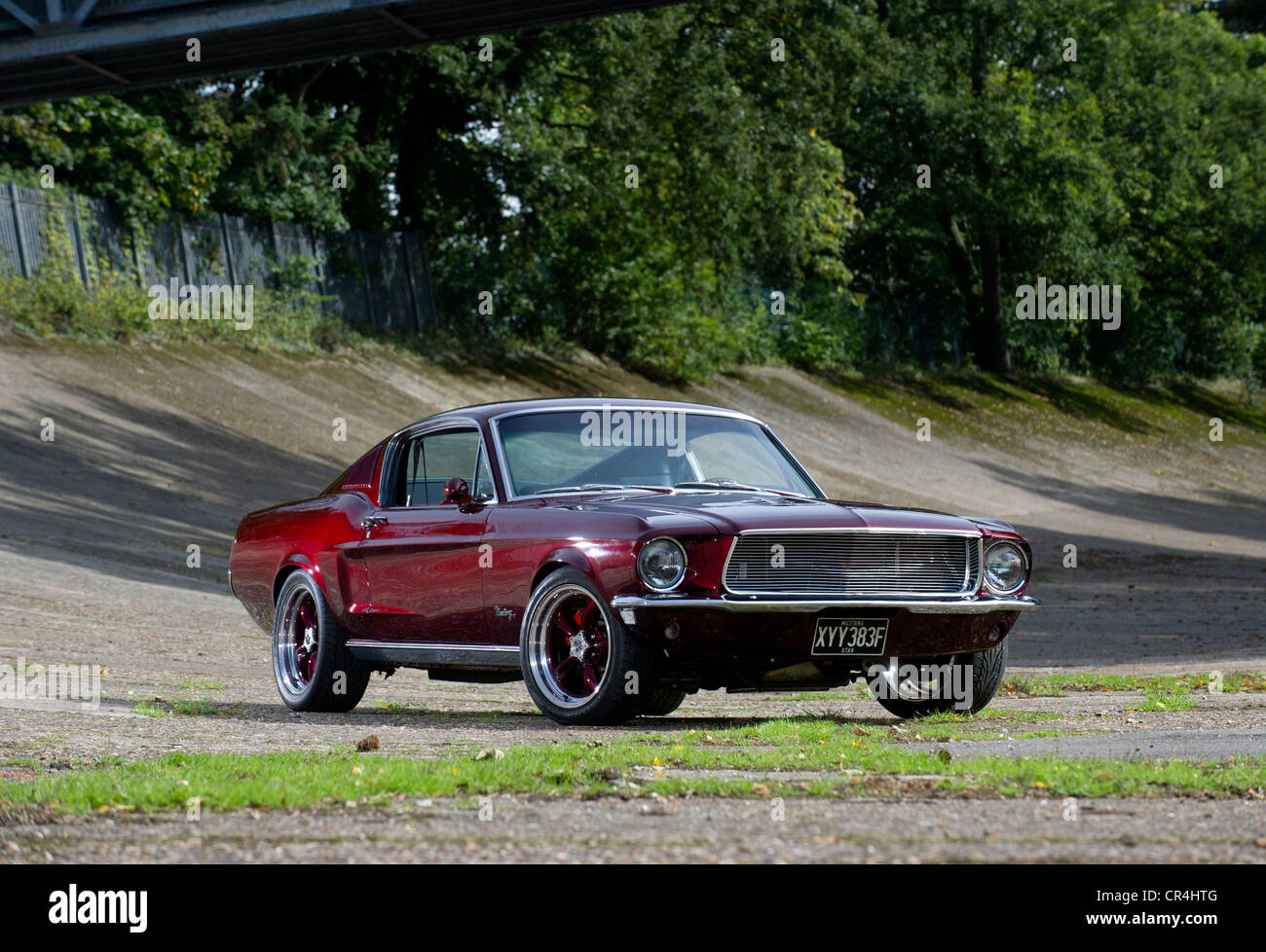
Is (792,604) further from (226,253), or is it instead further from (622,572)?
(226,253)

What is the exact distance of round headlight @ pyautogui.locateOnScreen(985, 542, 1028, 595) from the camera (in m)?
8.94

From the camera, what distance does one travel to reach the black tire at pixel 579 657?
812cm

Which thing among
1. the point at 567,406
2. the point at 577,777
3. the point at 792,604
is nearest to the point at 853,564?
the point at 792,604

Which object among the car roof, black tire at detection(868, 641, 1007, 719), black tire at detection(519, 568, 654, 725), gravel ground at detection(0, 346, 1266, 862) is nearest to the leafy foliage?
gravel ground at detection(0, 346, 1266, 862)

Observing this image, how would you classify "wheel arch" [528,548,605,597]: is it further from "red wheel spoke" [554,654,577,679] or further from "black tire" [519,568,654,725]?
"red wheel spoke" [554,654,577,679]

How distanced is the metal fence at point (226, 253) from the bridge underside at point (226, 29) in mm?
9597

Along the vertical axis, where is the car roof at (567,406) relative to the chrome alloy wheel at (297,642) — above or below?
above

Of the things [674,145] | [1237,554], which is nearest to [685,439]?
[1237,554]

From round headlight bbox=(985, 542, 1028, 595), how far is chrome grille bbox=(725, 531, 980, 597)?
0.17m

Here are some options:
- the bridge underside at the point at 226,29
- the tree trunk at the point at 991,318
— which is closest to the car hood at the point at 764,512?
the bridge underside at the point at 226,29

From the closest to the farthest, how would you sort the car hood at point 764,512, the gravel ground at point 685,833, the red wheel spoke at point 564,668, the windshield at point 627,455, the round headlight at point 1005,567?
the gravel ground at point 685,833 → the car hood at point 764,512 → the red wheel spoke at point 564,668 → the round headlight at point 1005,567 → the windshield at point 627,455

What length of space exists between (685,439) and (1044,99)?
4207 centimetres

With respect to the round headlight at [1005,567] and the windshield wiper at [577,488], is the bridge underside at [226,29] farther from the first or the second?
the round headlight at [1005,567]

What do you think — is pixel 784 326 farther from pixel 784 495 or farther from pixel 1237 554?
pixel 784 495
